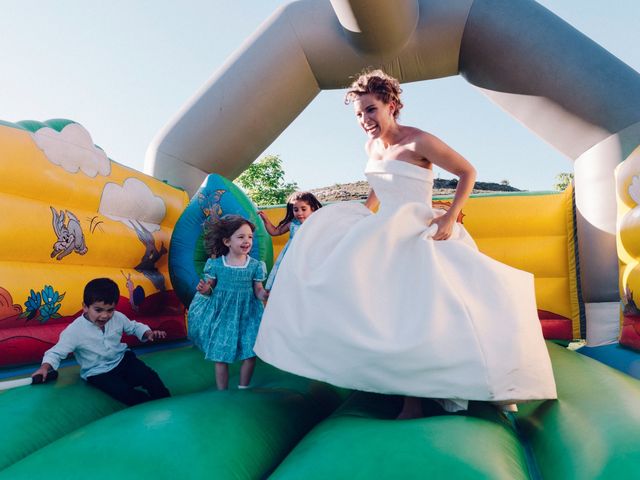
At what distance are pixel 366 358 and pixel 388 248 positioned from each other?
15.2 inches

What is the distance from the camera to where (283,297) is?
177cm

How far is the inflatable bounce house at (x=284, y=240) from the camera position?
1.20 metres

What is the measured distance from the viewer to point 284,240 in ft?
12.1

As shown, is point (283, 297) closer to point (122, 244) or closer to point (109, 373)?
point (109, 373)

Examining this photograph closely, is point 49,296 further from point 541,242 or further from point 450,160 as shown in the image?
point 541,242

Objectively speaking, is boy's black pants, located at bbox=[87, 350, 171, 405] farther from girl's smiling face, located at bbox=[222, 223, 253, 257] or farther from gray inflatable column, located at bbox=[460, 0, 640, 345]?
gray inflatable column, located at bbox=[460, 0, 640, 345]

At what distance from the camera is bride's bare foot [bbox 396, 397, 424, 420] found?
151 cm

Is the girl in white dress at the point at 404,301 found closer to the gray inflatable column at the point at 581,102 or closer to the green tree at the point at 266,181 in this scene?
the gray inflatable column at the point at 581,102

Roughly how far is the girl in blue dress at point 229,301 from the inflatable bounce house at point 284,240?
162 millimetres

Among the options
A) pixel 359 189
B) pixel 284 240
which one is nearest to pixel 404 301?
pixel 284 240

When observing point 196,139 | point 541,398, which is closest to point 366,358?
point 541,398

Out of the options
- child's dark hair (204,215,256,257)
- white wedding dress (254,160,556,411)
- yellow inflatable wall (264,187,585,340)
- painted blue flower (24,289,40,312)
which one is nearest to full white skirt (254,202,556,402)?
white wedding dress (254,160,556,411)

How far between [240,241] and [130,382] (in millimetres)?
724

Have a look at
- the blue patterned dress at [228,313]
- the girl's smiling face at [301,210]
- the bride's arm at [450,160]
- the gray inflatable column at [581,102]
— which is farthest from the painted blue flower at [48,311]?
the gray inflatable column at [581,102]
